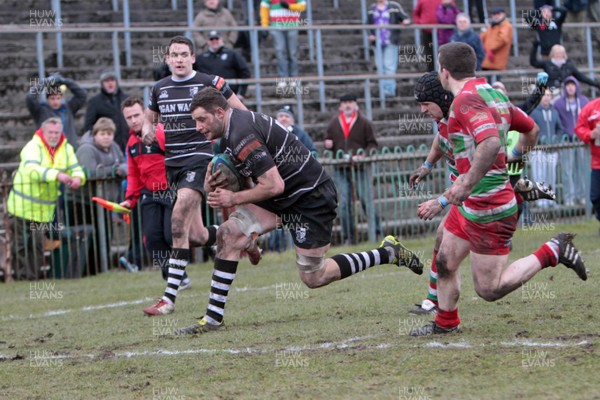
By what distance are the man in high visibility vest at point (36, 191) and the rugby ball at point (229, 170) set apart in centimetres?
660

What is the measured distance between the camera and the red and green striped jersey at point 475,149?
7.58m

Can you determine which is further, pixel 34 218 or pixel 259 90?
pixel 259 90

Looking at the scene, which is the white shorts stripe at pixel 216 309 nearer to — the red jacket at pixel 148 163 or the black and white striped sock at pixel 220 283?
the black and white striped sock at pixel 220 283

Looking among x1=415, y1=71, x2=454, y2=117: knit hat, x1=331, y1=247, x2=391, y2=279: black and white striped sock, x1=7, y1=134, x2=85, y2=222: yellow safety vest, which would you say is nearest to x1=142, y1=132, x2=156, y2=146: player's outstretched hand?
x1=331, y1=247, x2=391, y2=279: black and white striped sock

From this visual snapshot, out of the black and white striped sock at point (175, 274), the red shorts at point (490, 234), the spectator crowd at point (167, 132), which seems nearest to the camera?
the red shorts at point (490, 234)

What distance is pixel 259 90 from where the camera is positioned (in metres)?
18.5

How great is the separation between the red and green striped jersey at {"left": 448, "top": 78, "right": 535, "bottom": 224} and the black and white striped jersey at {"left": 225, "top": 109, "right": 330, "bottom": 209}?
131 cm

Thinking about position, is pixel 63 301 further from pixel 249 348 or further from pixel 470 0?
pixel 470 0

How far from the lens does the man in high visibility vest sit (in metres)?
14.9

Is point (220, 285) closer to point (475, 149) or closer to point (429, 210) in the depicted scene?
point (429, 210)

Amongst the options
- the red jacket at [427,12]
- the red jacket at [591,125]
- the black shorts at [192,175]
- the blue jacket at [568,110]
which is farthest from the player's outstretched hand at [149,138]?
the red jacket at [427,12]

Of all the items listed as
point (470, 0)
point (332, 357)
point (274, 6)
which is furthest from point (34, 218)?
point (470, 0)

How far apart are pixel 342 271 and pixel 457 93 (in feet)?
6.37

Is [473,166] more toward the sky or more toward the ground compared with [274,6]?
more toward the ground
